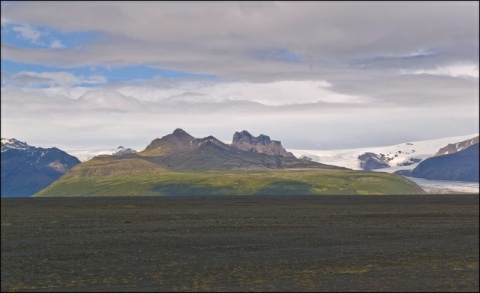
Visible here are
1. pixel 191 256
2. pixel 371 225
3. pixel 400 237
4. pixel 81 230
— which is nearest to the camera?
pixel 191 256

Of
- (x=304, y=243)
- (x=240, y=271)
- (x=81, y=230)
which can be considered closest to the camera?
(x=240, y=271)

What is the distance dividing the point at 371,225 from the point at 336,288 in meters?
64.7

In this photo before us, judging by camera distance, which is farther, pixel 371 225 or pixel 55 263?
pixel 371 225

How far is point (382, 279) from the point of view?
50281 mm

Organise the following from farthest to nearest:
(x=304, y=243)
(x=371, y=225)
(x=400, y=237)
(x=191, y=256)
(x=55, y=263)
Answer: (x=371, y=225) → (x=400, y=237) → (x=304, y=243) → (x=191, y=256) → (x=55, y=263)

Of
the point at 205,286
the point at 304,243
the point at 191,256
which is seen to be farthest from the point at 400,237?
the point at 205,286

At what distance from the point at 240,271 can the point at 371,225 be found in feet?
191

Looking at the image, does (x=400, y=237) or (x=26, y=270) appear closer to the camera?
(x=26, y=270)

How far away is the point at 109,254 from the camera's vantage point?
66.7 metres

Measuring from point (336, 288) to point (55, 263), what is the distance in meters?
26.8

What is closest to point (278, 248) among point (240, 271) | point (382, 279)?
point (240, 271)

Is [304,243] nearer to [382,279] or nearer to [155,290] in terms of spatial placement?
[382,279]

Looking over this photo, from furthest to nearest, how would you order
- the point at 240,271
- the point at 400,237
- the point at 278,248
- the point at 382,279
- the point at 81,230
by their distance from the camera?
the point at 81,230 → the point at 400,237 → the point at 278,248 → the point at 240,271 → the point at 382,279

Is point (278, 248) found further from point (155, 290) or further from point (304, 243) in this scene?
point (155, 290)
